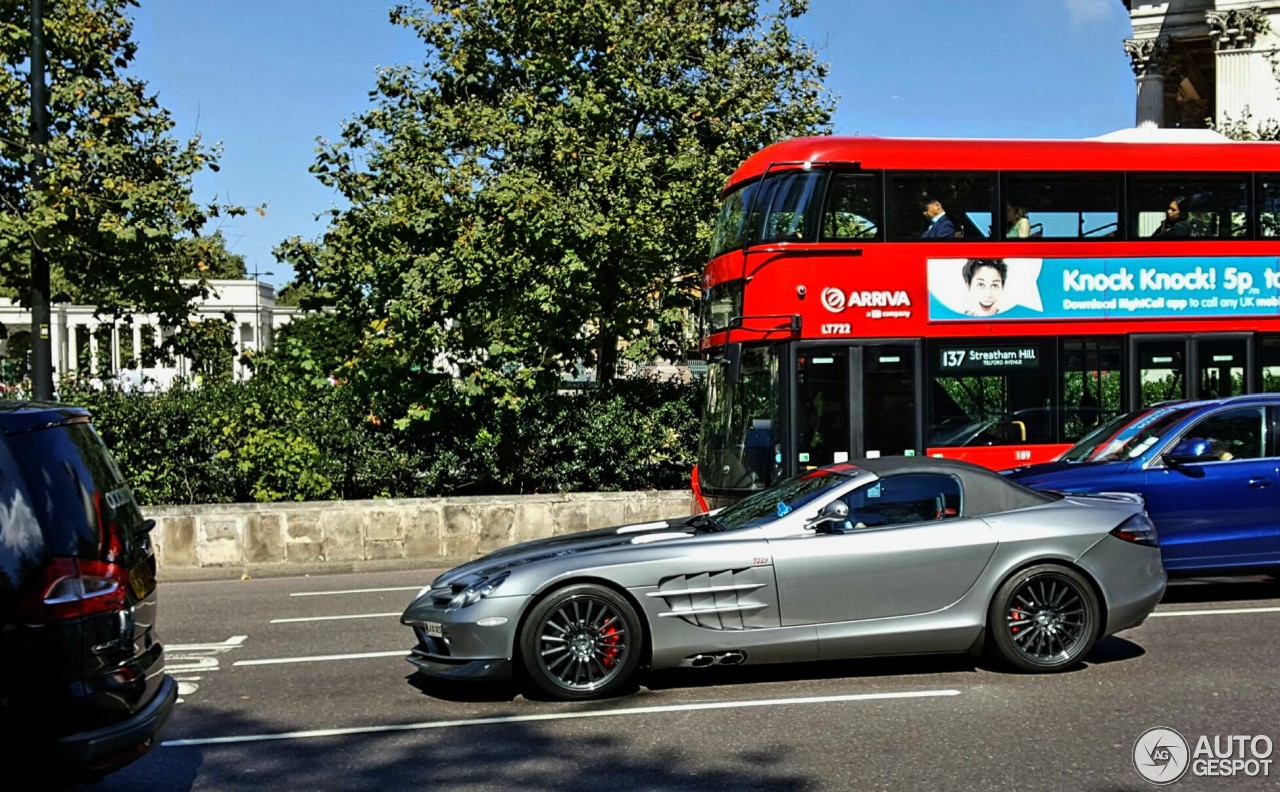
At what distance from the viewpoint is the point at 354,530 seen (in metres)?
14.9

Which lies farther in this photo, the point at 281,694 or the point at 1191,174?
the point at 1191,174

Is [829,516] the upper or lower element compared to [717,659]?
upper

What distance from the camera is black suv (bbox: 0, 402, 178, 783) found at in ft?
14.6

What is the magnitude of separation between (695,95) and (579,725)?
1468cm

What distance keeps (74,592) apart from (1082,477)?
8.00 m

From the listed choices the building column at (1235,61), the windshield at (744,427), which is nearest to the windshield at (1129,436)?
the windshield at (744,427)

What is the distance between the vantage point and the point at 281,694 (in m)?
7.94

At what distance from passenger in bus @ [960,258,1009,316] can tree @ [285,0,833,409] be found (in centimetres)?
459

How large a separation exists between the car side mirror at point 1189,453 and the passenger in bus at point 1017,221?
13.5 feet

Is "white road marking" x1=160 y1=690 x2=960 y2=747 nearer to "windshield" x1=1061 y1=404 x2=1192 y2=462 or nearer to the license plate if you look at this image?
the license plate

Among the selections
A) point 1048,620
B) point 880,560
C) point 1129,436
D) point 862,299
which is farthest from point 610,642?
point 862,299

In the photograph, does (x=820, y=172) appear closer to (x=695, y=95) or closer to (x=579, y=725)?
(x=695, y=95)

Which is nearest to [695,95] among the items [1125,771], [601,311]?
[601,311]

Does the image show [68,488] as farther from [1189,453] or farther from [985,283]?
[985,283]
